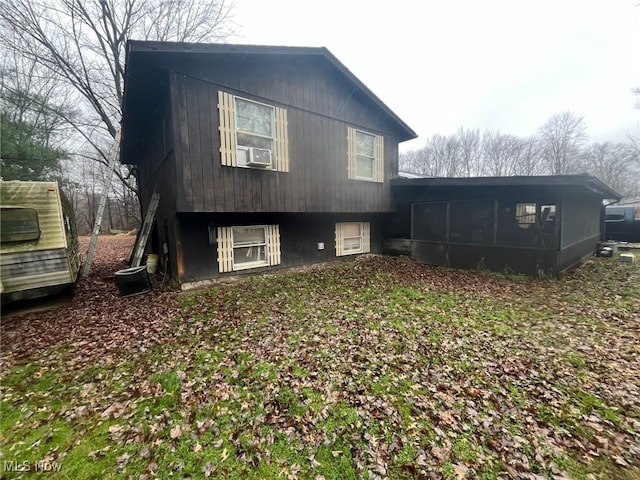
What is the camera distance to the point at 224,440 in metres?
2.42

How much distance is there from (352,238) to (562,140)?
43.3 metres

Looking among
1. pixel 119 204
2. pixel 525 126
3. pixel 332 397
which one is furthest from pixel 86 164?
pixel 525 126

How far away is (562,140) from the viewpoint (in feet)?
118

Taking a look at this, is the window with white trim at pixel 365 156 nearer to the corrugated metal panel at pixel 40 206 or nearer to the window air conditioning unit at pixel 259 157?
the window air conditioning unit at pixel 259 157

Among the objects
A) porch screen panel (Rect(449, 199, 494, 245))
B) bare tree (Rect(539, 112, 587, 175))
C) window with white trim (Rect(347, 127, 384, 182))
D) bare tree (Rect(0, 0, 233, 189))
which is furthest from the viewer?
bare tree (Rect(539, 112, 587, 175))

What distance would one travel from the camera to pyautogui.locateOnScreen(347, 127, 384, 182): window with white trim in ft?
30.6

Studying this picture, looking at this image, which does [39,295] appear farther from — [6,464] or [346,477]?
[346,477]

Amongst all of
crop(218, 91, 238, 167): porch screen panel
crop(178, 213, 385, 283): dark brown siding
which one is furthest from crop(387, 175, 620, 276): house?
crop(218, 91, 238, 167): porch screen panel

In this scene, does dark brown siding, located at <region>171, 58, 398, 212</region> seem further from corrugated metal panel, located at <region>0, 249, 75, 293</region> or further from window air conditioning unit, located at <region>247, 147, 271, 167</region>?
corrugated metal panel, located at <region>0, 249, 75, 293</region>

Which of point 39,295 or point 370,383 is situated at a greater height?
point 39,295

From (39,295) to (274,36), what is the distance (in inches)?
613

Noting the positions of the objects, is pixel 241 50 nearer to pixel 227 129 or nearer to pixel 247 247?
pixel 227 129

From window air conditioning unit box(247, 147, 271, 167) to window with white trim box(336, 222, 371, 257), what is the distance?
4.00 meters

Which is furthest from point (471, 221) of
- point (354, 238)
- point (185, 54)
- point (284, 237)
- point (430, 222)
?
point (185, 54)
